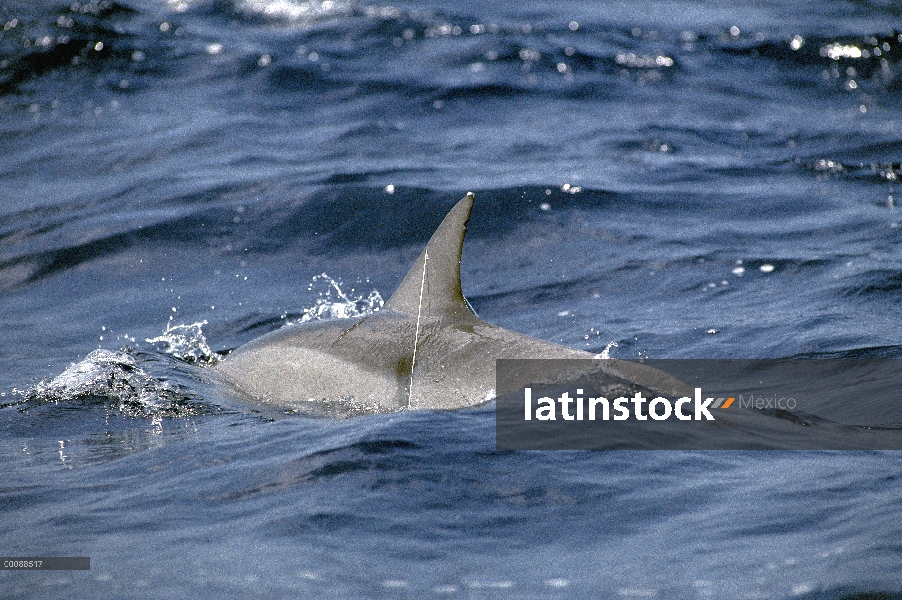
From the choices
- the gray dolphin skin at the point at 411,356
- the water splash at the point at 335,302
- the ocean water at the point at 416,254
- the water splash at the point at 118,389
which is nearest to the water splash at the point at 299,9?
the ocean water at the point at 416,254

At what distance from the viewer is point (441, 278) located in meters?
5.78

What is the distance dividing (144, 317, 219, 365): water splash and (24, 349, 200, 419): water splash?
0.59 meters

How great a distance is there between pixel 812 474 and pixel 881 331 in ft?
9.57

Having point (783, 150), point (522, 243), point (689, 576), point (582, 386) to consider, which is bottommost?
point (689, 576)

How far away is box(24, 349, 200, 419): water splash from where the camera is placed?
19.6ft

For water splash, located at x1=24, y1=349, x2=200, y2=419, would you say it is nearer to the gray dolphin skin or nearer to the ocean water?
the ocean water

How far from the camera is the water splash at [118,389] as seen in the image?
5984 mm

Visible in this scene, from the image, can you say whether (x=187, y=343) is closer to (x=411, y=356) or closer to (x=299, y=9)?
(x=411, y=356)

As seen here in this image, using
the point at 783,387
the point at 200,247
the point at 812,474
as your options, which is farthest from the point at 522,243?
the point at 812,474

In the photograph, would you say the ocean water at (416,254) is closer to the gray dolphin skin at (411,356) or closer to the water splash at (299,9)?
the water splash at (299,9)

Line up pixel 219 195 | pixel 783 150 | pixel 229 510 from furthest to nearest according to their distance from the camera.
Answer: pixel 783 150 → pixel 219 195 → pixel 229 510

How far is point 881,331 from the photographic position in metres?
7.16

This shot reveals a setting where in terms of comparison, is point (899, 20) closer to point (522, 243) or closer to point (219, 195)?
point (522, 243)

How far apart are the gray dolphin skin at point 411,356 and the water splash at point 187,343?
114 cm
